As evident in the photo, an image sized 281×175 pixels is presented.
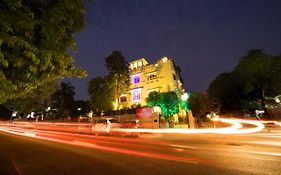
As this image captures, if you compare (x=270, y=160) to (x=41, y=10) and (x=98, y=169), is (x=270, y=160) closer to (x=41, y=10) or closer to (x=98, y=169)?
(x=98, y=169)

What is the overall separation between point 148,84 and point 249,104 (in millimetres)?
21774

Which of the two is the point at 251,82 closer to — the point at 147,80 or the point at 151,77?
the point at 151,77

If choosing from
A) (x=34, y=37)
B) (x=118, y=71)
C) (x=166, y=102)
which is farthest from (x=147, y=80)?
(x=34, y=37)

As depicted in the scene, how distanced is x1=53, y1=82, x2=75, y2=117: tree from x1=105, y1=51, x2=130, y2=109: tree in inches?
1024

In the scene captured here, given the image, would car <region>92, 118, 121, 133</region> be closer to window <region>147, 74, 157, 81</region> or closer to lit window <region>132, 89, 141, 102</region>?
lit window <region>132, 89, 141, 102</region>

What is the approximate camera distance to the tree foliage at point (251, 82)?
134 ft

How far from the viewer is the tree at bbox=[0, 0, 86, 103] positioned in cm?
461

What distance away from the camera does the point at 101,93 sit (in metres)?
47.8

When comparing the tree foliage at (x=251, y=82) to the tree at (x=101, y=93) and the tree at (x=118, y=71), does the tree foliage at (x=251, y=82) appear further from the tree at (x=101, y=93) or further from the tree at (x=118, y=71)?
the tree at (x=101, y=93)

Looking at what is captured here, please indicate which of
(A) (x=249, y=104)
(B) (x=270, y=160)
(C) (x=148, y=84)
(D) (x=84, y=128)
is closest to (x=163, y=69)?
(C) (x=148, y=84)

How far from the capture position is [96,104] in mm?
48344

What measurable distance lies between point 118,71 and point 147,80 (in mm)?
6689

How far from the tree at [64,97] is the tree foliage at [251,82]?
45093 mm

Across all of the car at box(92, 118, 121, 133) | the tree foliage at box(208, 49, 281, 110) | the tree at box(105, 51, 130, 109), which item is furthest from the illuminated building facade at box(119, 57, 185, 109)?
the car at box(92, 118, 121, 133)
